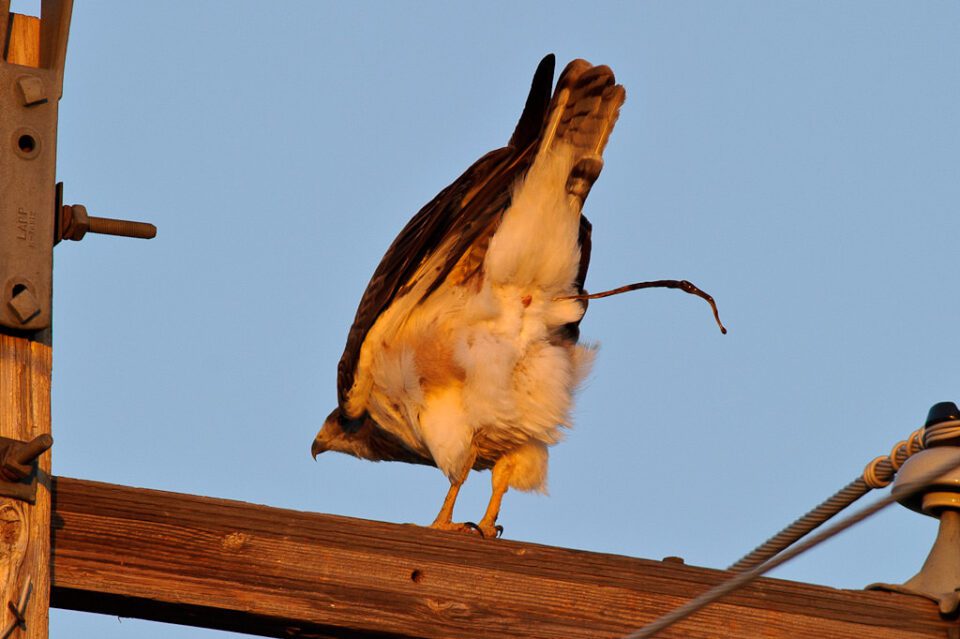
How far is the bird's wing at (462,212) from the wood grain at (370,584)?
5.78 feet

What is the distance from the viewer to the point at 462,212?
4781 mm

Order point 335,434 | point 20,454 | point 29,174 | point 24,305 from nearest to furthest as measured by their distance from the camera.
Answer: point 20,454 → point 24,305 → point 29,174 → point 335,434

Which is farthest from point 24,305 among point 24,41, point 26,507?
point 24,41

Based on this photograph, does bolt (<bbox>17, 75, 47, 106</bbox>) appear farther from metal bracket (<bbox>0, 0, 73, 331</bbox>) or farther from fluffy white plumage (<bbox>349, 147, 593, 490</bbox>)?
fluffy white plumage (<bbox>349, 147, 593, 490</bbox>)

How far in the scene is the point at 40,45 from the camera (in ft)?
9.36

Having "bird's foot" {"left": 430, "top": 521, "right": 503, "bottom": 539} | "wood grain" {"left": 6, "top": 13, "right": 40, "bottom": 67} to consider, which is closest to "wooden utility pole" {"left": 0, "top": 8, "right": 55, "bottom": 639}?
"wood grain" {"left": 6, "top": 13, "right": 40, "bottom": 67}

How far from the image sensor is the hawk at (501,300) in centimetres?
474

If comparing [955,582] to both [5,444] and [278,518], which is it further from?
[5,444]

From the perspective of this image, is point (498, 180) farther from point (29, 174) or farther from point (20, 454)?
point (20, 454)

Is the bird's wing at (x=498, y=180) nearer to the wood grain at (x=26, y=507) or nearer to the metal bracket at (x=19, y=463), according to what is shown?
the wood grain at (x=26, y=507)

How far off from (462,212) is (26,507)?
2.44m

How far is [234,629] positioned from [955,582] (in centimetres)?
165

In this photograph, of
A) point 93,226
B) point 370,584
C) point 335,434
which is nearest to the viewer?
point 93,226

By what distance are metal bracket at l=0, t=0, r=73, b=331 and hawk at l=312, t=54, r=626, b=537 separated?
79.1 inches
